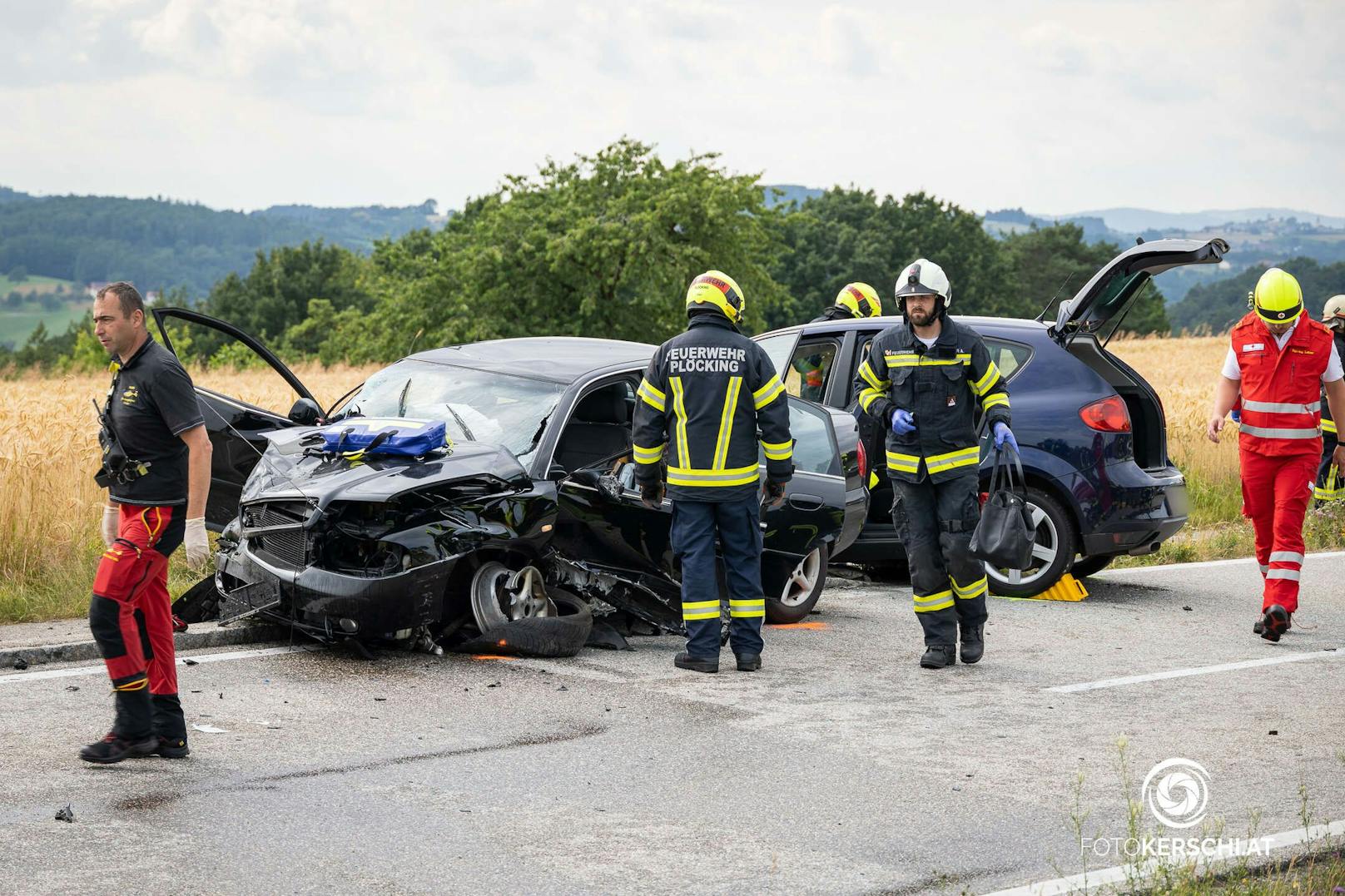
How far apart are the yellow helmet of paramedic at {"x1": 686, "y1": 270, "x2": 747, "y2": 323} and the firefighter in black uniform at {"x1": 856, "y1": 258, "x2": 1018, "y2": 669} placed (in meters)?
0.82

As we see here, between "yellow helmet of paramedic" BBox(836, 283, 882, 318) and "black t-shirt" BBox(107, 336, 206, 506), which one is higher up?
"yellow helmet of paramedic" BBox(836, 283, 882, 318)

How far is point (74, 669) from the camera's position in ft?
24.2

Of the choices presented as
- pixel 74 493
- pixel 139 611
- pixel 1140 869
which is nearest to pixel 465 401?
pixel 139 611

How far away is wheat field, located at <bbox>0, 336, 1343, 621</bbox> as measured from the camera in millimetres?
9227

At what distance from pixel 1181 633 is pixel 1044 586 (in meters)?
1.41

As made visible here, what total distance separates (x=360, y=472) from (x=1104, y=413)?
512 cm

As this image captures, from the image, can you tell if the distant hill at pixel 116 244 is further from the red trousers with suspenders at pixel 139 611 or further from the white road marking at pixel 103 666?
the red trousers with suspenders at pixel 139 611

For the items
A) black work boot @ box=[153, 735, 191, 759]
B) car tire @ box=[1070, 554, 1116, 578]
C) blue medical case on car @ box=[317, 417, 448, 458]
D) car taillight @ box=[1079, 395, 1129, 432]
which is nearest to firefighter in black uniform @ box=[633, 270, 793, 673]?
blue medical case on car @ box=[317, 417, 448, 458]

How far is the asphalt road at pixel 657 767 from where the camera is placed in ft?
15.2

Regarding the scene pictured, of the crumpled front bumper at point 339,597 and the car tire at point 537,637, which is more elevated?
the crumpled front bumper at point 339,597

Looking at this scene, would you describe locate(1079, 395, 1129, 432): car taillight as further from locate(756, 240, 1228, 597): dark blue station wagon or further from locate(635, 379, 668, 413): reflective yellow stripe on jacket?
locate(635, 379, 668, 413): reflective yellow stripe on jacket

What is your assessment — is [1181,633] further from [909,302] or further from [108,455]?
[108,455]

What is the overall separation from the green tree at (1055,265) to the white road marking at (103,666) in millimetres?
76279

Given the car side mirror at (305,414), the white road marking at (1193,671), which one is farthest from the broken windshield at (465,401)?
the white road marking at (1193,671)
